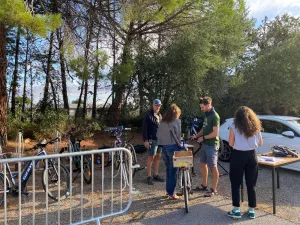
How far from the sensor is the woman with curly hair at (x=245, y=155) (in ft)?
13.1

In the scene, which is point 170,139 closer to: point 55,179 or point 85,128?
point 55,179

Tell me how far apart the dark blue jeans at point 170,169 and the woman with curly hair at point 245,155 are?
3.25 ft

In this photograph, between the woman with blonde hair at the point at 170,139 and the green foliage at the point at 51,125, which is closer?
the woman with blonde hair at the point at 170,139

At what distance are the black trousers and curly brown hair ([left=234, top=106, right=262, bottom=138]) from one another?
0.29m

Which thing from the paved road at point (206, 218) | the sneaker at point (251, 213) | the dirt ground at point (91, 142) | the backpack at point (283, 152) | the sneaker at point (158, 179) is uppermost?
the backpack at point (283, 152)

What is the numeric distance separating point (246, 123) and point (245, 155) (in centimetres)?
47

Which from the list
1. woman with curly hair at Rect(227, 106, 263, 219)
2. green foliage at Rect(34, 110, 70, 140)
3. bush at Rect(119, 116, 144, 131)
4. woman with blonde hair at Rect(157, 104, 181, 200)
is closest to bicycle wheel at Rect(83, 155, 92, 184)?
woman with blonde hair at Rect(157, 104, 181, 200)

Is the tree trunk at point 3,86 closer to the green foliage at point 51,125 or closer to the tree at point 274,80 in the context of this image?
the green foliage at point 51,125

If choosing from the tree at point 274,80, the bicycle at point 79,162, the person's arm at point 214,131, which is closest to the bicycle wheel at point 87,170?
the bicycle at point 79,162

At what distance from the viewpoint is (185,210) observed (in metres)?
4.20

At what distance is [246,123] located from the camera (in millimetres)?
3967

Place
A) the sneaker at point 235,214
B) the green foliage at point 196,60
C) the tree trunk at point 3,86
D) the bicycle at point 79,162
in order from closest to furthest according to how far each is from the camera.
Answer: the sneaker at point 235,214 → the bicycle at point 79,162 → the tree trunk at point 3,86 → the green foliage at point 196,60

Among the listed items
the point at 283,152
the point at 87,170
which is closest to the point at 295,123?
the point at 283,152

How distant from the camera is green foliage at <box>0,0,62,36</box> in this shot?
5.05 meters
